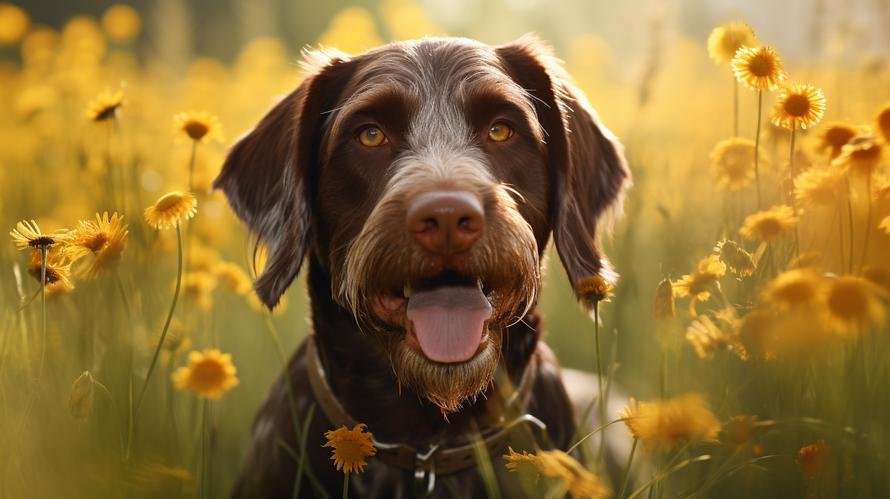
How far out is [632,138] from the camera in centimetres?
476

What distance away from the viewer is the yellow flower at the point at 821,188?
2.54m

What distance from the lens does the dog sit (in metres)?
2.82

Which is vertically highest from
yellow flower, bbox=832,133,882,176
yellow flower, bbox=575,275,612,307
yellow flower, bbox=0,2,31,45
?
yellow flower, bbox=0,2,31,45

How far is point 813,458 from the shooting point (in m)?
2.21

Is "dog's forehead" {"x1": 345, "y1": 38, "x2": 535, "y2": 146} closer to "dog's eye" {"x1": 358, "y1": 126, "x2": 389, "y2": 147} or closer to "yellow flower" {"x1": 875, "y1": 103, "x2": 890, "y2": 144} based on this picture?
"dog's eye" {"x1": 358, "y1": 126, "x2": 389, "y2": 147}

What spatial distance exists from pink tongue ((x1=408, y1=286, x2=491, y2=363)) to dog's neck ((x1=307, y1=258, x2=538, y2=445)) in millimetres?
350

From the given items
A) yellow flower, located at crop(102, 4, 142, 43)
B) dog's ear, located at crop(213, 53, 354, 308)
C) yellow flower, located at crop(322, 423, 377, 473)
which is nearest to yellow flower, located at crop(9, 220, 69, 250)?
yellow flower, located at crop(322, 423, 377, 473)

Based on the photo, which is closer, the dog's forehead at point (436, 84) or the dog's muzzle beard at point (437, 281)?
the dog's muzzle beard at point (437, 281)

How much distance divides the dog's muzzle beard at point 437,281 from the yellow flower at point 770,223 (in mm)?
668

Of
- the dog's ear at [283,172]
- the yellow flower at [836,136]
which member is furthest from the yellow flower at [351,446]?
the yellow flower at [836,136]

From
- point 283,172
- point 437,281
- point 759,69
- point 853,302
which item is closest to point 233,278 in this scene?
point 283,172

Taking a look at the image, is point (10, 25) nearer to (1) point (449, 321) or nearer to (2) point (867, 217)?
(1) point (449, 321)

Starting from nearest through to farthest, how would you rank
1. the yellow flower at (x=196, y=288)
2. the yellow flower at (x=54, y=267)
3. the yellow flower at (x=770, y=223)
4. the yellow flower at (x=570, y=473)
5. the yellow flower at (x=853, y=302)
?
the yellow flower at (x=570, y=473) < the yellow flower at (x=853, y=302) < the yellow flower at (x=54, y=267) < the yellow flower at (x=770, y=223) < the yellow flower at (x=196, y=288)

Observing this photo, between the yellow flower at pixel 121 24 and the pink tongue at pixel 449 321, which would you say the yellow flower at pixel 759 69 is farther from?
the yellow flower at pixel 121 24
